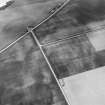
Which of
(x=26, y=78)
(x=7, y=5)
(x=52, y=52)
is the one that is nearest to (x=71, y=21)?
(x=52, y=52)

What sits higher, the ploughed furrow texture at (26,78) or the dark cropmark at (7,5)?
the dark cropmark at (7,5)

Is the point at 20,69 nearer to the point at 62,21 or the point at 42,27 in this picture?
the point at 42,27

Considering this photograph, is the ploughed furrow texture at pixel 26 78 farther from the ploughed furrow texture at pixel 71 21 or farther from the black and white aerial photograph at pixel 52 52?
the ploughed furrow texture at pixel 71 21

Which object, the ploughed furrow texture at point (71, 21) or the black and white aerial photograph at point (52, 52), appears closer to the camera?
the black and white aerial photograph at point (52, 52)

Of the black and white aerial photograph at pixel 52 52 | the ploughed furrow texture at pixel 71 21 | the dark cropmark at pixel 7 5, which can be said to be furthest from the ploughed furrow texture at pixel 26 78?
the dark cropmark at pixel 7 5

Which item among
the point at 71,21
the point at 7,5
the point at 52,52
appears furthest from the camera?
the point at 7,5

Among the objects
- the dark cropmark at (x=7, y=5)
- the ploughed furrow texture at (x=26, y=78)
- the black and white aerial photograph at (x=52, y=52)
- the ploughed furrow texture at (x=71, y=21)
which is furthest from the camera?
the dark cropmark at (x=7, y=5)

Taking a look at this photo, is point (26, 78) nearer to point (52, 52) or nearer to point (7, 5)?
point (52, 52)

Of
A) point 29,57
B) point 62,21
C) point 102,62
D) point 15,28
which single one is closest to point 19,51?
point 29,57

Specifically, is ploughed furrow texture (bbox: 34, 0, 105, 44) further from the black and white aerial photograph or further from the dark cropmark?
the dark cropmark
